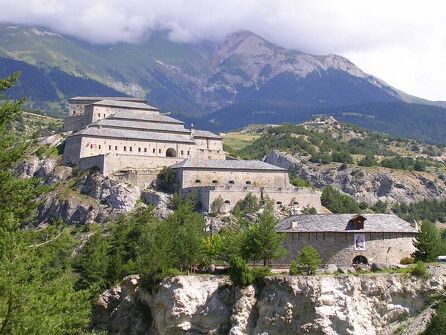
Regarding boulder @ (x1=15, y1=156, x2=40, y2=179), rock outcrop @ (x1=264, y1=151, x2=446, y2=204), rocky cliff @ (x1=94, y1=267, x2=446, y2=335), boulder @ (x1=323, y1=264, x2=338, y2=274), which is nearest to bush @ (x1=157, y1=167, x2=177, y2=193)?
boulder @ (x1=15, y1=156, x2=40, y2=179)

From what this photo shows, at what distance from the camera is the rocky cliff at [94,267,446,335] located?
49.2 metres

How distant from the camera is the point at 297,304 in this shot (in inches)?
1962

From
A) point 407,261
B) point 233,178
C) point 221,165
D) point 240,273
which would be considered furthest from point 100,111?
point 407,261

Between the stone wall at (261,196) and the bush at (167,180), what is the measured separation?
7.82 ft

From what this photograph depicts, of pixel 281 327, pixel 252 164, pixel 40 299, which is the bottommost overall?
pixel 281 327

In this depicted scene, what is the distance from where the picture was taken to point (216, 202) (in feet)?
302

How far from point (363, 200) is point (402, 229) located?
92762mm

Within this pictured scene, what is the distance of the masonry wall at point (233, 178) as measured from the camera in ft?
320

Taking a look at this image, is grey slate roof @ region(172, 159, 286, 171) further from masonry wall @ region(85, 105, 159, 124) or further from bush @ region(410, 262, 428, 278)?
bush @ region(410, 262, 428, 278)

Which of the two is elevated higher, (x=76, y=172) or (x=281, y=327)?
(x=76, y=172)

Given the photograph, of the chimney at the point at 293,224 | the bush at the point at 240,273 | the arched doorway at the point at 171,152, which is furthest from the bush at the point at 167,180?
the bush at the point at 240,273

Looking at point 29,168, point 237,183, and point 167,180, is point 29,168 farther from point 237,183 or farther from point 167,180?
point 237,183

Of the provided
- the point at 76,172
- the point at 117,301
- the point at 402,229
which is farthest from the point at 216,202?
the point at 402,229

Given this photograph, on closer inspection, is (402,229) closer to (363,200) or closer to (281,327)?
(281,327)
